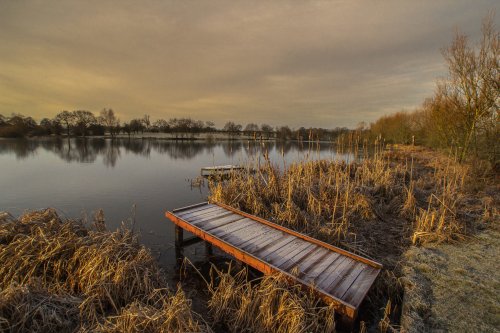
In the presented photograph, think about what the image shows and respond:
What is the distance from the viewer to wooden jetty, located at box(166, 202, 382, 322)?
3.30m

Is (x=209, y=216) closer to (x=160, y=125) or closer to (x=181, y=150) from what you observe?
(x=181, y=150)

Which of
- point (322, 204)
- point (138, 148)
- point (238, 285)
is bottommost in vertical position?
point (238, 285)

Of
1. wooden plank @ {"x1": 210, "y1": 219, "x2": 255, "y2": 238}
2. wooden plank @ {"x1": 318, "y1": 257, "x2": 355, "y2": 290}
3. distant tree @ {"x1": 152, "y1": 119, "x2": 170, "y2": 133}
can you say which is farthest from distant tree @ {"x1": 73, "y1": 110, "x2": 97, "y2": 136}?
wooden plank @ {"x1": 318, "y1": 257, "x2": 355, "y2": 290}

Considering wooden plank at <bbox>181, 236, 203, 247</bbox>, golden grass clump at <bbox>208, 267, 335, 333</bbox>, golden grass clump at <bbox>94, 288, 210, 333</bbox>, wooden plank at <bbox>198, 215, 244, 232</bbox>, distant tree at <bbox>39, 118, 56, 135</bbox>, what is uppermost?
distant tree at <bbox>39, 118, 56, 135</bbox>

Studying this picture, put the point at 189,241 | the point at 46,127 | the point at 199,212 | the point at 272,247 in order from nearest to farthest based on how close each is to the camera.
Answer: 1. the point at 272,247
2. the point at 189,241
3. the point at 199,212
4. the point at 46,127

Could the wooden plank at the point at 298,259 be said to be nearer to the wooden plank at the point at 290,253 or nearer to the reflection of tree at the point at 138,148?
the wooden plank at the point at 290,253

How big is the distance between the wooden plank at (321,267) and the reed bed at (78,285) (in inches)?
64.6

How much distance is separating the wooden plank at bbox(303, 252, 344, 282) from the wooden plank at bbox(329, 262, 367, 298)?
30cm

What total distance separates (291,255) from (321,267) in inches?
22.0

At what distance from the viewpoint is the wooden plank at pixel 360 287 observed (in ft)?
10.2

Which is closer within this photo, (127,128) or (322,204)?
(322,204)

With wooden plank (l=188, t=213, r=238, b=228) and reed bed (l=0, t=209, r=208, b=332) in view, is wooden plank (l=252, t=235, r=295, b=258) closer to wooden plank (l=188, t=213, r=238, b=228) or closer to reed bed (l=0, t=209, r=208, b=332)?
reed bed (l=0, t=209, r=208, b=332)

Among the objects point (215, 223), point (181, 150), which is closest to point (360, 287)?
point (215, 223)

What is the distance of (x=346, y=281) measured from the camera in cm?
350
